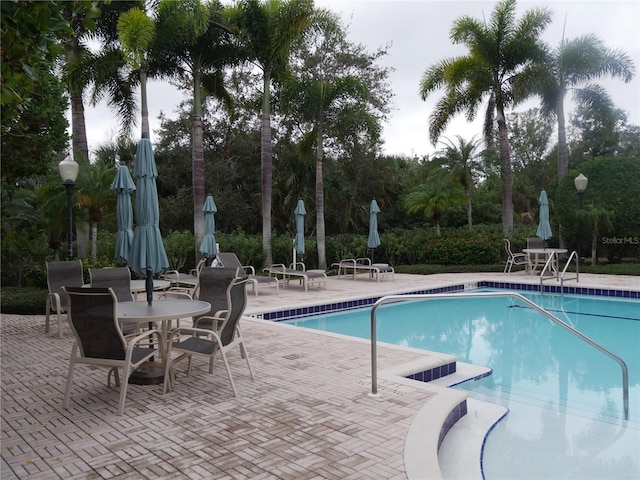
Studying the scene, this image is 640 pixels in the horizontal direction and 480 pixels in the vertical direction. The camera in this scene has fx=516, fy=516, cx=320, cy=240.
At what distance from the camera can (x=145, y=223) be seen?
548cm

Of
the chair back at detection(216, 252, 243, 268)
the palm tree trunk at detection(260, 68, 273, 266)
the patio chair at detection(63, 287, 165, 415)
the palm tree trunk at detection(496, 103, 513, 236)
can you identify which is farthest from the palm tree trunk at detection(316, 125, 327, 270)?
the patio chair at detection(63, 287, 165, 415)

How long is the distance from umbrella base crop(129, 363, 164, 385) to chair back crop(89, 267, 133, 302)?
2.20 meters

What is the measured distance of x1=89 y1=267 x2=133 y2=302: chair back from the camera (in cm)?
716

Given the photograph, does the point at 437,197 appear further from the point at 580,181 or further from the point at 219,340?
the point at 219,340

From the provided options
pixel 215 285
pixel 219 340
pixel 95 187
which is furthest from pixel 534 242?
pixel 219 340

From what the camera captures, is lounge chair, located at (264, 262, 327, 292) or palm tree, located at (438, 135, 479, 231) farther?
palm tree, located at (438, 135, 479, 231)

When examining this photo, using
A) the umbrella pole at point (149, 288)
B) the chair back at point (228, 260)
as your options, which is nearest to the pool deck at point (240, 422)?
the umbrella pole at point (149, 288)

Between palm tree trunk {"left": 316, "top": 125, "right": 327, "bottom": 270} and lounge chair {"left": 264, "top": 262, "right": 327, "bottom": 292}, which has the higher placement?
palm tree trunk {"left": 316, "top": 125, "right": 327, "bottom": 270}

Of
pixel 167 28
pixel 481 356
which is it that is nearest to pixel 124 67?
pixel 167 28

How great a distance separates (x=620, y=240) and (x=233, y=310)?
16.6m

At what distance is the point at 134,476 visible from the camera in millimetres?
3152

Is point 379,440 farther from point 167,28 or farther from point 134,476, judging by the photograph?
point 167,28

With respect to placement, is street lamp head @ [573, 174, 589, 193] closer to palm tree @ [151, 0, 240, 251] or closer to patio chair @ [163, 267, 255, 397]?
palm tree @ [151, 0, 240, 251]

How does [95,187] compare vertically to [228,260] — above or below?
above
